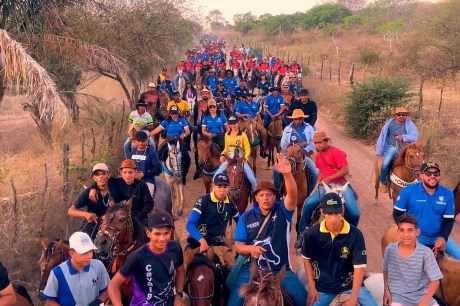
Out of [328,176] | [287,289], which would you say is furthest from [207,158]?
[287,289]

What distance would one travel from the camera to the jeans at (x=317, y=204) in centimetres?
713

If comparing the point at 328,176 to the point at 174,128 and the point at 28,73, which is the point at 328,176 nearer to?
the point at 174,128

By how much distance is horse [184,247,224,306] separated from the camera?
4699 millimetres

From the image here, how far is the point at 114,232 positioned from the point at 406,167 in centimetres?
570

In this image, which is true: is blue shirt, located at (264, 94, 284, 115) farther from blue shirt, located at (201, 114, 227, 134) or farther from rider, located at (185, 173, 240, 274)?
rider, located at (185, 173, 240, 274)

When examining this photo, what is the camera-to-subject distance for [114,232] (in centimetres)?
506

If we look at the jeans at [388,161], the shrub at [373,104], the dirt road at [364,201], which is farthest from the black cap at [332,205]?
the shrub at [373,104]

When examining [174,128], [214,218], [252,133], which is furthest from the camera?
[252,133]

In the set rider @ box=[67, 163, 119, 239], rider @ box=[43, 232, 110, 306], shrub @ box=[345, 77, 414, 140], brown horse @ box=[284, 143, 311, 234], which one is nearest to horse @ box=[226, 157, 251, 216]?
brown horse @ box=[284, 143, 311, 234]

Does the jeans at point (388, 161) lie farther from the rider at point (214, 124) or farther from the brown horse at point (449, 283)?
the rider at point (214, 124)

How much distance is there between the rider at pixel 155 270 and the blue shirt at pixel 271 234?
2.97 feet

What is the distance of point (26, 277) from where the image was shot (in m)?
7.09

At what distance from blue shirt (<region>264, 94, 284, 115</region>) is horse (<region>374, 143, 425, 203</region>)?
6207 mm

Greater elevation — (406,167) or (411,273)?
(411,273)
